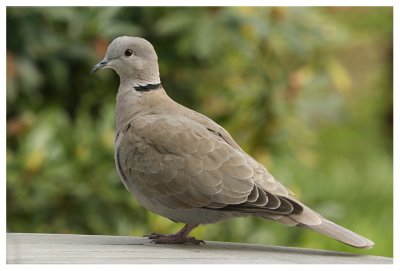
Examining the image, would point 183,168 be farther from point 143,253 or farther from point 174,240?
point 143,253

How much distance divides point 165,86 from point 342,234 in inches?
102

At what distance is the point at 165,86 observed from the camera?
554 cm

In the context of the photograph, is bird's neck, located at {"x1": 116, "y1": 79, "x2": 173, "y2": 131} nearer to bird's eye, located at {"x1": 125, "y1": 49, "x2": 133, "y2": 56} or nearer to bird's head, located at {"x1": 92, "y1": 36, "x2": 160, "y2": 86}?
bird's head, located at {"x1": 92, "y1": 36, "x2": 160, "y2": 86}

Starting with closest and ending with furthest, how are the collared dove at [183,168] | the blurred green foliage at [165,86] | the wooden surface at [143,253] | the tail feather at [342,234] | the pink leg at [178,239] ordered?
1. the wooden surface at [143,253]
2. the tail feather at [342,234]
3. the collared dove at [183,168]
4. the pink leg at [178,239]
5. the blurred green foliage at [165,86]

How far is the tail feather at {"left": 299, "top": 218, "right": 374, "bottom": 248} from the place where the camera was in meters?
3.11

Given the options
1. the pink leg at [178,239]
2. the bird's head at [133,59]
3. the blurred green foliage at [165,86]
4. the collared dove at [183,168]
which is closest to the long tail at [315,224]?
the collared dove at [183,168]

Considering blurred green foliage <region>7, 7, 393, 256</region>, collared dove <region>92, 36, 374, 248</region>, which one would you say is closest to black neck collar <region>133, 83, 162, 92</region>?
collared dove <region>92, 36, 374, 248</region>

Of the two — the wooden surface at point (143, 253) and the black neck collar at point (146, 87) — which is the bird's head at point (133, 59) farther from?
the wooden surface at point (143, 253)

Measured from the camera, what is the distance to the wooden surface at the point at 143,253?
2.80m

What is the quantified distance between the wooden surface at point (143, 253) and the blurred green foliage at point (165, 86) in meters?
1.62

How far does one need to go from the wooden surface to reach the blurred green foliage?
162 cm

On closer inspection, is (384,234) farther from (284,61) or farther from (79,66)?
(79,66)

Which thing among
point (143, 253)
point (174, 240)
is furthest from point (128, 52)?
point (143, 253)
